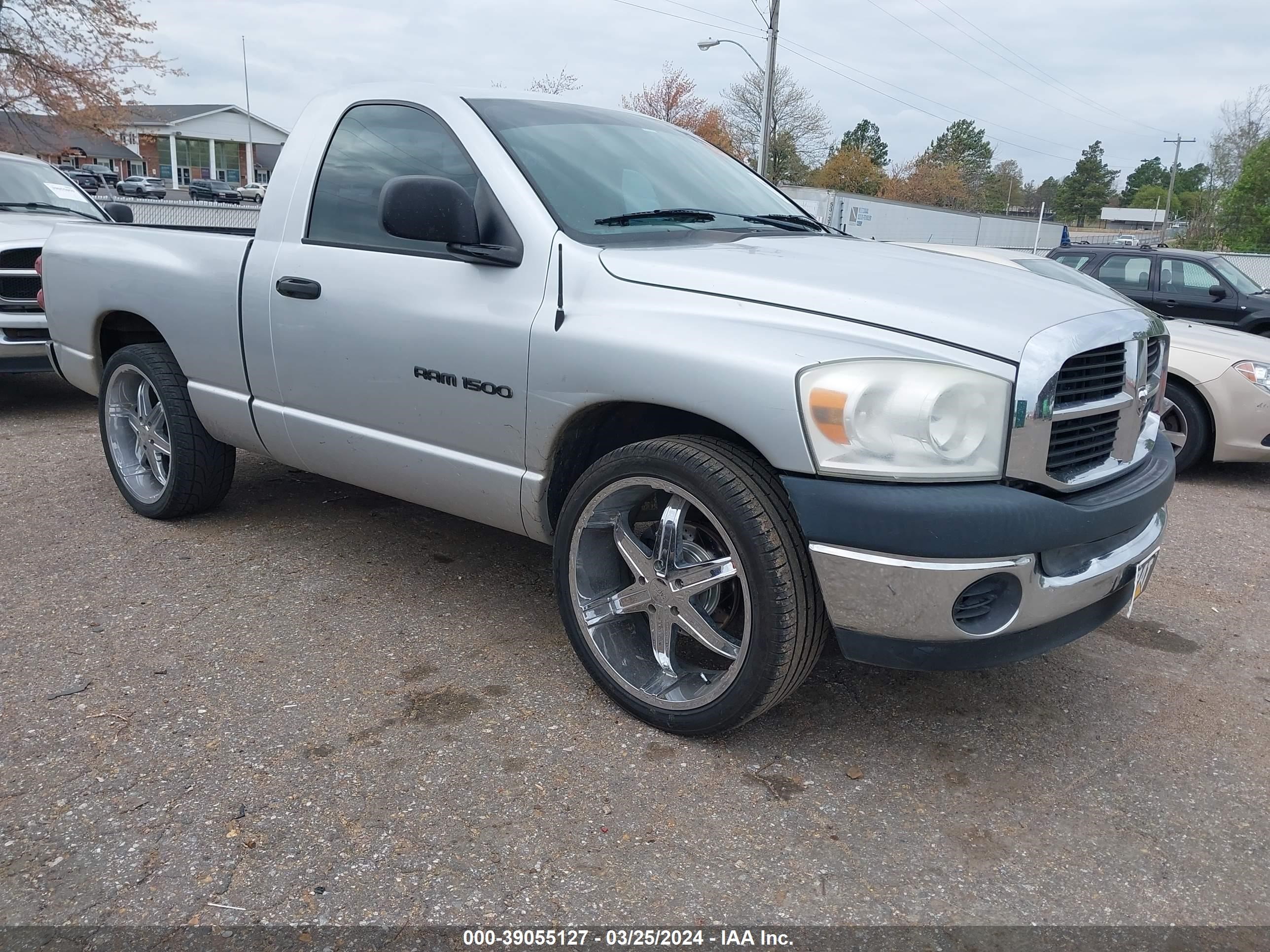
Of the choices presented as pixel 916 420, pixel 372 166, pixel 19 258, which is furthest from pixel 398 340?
pixel 19 258

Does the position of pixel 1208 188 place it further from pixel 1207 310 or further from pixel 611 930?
pixel 611 930

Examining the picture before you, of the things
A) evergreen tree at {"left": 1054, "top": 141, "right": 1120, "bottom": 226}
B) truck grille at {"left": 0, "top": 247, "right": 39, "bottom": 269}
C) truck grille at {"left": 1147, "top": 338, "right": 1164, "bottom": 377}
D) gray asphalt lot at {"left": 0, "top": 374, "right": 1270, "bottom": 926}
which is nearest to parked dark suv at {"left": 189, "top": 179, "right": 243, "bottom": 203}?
truck grille at {"left": 0, "top": 247, "right": 39, "bottom": 269}

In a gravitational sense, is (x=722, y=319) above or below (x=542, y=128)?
below

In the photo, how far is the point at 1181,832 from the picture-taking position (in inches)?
100

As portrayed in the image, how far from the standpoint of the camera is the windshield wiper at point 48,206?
780 cm

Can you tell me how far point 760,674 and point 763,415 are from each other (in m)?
0.69

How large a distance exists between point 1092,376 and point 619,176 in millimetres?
1680

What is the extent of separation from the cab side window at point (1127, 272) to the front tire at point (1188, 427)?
5232 millimetres

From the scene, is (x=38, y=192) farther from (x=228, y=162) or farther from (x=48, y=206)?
(x=228, y=162)

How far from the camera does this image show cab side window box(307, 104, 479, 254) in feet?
11.2

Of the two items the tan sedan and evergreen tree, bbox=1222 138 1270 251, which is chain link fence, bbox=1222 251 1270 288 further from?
the tan sedan

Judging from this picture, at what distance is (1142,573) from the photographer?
2.84 m

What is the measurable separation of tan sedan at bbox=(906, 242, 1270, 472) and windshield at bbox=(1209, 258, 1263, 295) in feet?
17.2

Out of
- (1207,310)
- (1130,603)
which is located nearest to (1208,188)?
(1207,310)
